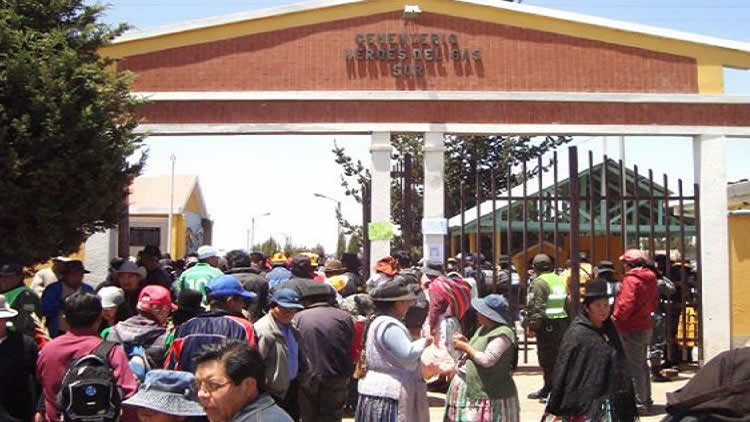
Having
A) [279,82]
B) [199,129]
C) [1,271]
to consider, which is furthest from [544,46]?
[1,271]

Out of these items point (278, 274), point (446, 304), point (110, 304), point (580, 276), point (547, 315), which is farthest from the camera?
point (580, 276)

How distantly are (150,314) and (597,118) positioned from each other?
34.5 ft

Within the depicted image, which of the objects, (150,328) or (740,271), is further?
(740,271)

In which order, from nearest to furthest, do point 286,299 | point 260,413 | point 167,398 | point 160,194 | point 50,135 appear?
point 260,413 < point 167,398 < point 286,299 < point 50,135 < point 160,194

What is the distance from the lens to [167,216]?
115 ft

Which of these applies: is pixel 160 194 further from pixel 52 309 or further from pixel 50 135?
pixel 52 309

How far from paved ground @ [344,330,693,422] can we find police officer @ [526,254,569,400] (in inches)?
17.3

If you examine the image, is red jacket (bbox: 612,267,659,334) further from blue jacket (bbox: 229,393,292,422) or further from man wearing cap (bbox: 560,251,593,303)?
blue jacket (bbox: 229,393,292,422)

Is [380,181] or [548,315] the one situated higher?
[380,181]

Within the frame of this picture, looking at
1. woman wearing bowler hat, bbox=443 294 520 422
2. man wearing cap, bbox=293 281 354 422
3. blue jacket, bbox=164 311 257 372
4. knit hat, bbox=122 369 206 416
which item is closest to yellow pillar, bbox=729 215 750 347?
man wearing cap, bbox=293 281 354 422

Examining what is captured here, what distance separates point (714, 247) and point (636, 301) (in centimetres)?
563

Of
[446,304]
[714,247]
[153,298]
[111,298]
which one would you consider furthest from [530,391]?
[153,298]

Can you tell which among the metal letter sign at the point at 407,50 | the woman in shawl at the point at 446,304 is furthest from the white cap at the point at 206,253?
the metal letter sign at the point at 407,50

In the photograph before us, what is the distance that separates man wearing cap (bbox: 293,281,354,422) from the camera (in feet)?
23.9
